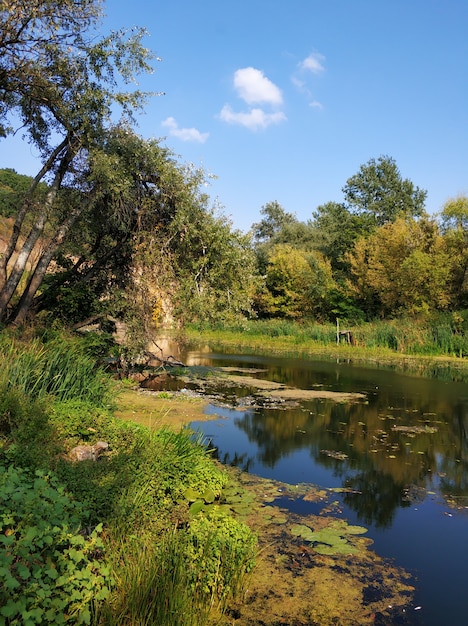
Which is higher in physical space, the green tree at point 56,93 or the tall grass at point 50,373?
the green tree at point 56,93

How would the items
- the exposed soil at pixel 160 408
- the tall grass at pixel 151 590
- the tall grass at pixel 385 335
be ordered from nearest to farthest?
1. the tall grass at pixel 151 590
2. the exposed soil at pixel 160 408
3. the tall grass at pixel 385 335

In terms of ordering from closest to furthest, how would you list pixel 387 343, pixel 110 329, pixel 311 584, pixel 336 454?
pixel 311 584 < pixel 336 454 < pixel 110 329 < pixel 387 343

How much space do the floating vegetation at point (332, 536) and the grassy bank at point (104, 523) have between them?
1.02 m

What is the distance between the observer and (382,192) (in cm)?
4931

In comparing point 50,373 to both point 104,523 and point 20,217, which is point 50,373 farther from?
point 20,217

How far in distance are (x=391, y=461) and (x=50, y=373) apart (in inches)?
240

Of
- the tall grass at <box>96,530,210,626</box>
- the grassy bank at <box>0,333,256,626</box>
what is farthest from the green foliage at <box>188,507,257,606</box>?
the tall grass at <box>96,530,210,626</box>

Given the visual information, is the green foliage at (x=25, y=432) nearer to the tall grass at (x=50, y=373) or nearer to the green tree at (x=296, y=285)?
the tall grass at (x=50, y=373)

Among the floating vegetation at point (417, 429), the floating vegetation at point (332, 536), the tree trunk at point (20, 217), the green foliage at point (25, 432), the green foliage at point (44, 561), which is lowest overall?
the floating vegetation at point (332, 536)

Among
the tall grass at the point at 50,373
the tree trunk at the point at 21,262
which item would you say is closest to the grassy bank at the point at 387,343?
the tree trunk at the point at 21,262

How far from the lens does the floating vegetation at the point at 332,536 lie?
611 cm

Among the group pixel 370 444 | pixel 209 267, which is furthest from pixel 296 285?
pixel 370 444

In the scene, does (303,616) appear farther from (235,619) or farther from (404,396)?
(404,396)

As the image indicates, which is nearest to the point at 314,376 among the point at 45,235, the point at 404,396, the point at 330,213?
the point at 404,396
